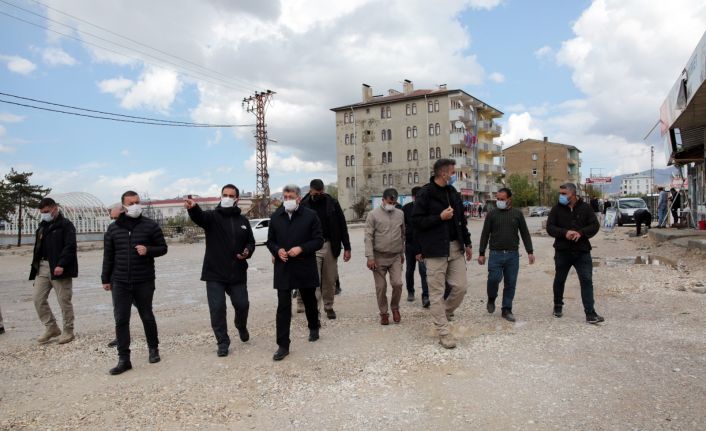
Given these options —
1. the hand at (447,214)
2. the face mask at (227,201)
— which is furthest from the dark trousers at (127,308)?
the hand at (447,214)

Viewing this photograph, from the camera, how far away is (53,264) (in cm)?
650

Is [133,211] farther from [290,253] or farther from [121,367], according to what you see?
[290,253]

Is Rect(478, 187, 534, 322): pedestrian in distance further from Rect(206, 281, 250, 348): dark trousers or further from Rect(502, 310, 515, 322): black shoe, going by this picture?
Rect(206, 281, 250, 348): dark trousers

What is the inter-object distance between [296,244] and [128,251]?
1842 millimetres

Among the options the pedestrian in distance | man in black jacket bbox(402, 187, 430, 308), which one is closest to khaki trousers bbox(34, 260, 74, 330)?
man in black jacket bbox(402, 187, 430, 308)

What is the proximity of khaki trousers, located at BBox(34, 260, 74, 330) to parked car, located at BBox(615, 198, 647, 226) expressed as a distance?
99.6ft

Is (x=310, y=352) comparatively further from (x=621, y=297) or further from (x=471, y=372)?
(x=621, y=297)

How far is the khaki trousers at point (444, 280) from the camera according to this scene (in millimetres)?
5633

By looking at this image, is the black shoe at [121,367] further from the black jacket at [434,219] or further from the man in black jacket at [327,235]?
the black jacket at [434,219]

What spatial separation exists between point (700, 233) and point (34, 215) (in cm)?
3635

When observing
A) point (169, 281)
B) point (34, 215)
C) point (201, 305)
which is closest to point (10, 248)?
point (34, 215)

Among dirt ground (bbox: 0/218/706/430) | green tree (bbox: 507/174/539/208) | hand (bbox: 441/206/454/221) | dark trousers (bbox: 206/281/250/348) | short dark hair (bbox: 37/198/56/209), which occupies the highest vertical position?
green tree (bbox: 507/174/539/208)

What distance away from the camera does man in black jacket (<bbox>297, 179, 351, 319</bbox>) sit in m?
7.22

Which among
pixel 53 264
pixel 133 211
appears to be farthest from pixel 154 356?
pixel 53 264
